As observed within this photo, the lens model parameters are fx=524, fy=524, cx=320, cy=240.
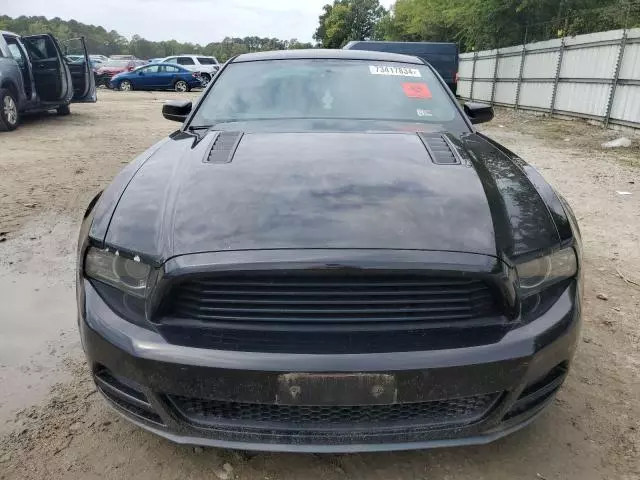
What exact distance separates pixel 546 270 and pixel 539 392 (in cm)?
40

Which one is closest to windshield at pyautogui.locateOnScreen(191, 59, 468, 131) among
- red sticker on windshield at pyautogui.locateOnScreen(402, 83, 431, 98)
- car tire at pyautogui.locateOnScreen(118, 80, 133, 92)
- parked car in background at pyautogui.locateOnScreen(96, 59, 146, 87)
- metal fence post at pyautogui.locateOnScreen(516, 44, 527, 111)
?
red sticker on windshield at pyautogui.locateOnScreen(402, 83, 431, 98)

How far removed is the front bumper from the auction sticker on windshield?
196 centimetres

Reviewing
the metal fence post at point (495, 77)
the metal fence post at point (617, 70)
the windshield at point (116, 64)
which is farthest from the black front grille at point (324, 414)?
the windshield at point (116, 64)

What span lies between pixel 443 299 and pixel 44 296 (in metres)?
2.58

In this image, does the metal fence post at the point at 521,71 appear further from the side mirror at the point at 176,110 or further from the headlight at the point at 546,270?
the headlight at the point at 546,270

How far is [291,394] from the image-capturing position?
60.1 inches

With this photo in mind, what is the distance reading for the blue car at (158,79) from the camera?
23.8 meters

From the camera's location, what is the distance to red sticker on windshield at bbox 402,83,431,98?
3.13 m

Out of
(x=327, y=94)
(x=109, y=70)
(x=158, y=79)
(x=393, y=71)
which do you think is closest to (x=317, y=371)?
(x=327, y=94)

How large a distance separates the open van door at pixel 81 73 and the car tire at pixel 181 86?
1208cm

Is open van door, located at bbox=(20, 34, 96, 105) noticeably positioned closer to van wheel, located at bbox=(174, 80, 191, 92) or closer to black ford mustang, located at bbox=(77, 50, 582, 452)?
black ford mustang, located at bbox=(77, 50, 582, 452)

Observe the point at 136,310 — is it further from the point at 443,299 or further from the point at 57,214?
the point at 57,214

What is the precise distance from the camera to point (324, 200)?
185cm

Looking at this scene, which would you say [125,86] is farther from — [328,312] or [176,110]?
[328,312]
